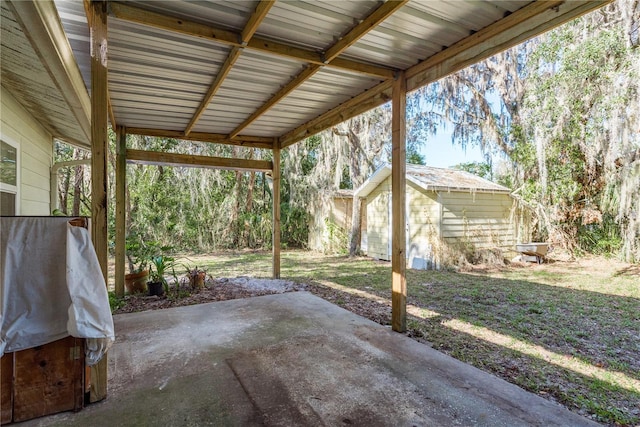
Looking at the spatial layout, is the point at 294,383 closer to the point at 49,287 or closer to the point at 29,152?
the point at 49,287

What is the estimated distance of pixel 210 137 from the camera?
6.08 metres

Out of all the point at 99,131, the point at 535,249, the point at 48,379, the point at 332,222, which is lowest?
the point at 48,379

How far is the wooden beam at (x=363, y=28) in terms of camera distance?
229 cm

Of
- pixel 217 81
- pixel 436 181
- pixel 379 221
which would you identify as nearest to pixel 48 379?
pixel 217 81

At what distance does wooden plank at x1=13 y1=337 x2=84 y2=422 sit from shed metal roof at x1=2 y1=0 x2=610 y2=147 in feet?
6.21

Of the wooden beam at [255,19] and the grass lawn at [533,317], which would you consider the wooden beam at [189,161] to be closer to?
the grass lawn at [533,317]

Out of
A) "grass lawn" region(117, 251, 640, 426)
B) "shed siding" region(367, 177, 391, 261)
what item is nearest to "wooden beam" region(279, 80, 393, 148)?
"grass lawn" region(117, 251, 640, 426)

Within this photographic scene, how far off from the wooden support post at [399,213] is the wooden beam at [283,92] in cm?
95

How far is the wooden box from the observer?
6.22 feet

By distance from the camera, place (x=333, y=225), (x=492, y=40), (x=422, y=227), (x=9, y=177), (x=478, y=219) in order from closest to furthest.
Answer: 1. (x=492, y=40)
2. (x=9, y=177)
3. (x=422, y=227)
4. (x=478, y=219)
5. (x=333, y=225)

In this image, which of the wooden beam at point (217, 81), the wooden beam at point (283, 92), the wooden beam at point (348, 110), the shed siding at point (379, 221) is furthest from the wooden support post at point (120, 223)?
the shed siding at point (379, 221)

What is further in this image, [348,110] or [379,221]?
[379,221]

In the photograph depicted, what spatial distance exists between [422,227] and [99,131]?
7374mm

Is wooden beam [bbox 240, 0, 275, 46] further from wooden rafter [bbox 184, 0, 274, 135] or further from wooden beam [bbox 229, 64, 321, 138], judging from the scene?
wooden beam [bbox 229, 64, 321, 138]
